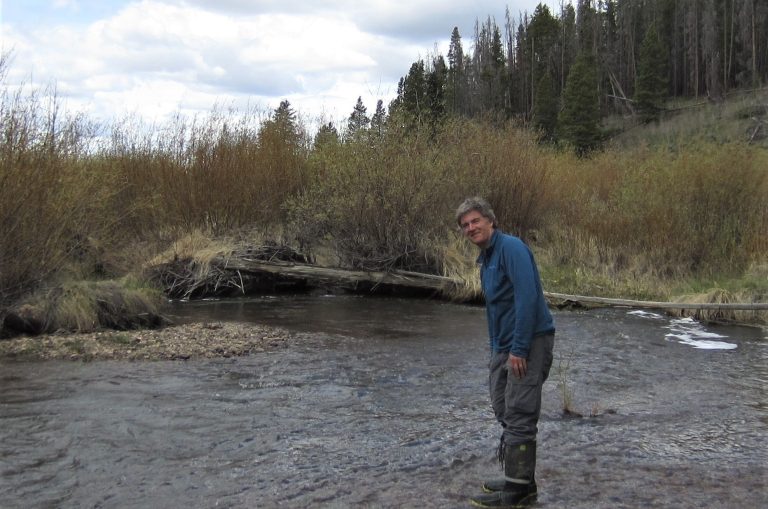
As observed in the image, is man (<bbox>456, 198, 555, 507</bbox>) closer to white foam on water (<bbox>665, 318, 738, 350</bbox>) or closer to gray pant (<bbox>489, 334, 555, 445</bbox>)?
gray pant (<bbox>489, 334, 555, 445</bbox>)

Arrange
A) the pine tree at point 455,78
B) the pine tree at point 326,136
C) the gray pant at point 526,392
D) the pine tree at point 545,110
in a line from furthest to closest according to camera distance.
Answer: the pine tree at point 455,78 < the pine tree at point 545,110 < the pine tree at point 326,136 < the gray pant at point 526,392

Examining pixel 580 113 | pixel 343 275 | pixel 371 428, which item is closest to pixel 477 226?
pixel 371 428

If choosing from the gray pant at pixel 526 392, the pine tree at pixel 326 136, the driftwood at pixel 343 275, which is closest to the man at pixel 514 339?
the gray pant at pixel 526 392

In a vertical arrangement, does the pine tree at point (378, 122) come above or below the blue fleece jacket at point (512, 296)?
above

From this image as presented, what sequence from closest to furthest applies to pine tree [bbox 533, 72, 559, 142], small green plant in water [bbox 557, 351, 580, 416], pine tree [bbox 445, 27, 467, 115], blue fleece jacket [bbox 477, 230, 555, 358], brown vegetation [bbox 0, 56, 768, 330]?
blue fleece jacket [bbox 477, 230, 555, 358] < small green plant in water [bbox 557, 351, 580, 416] < brown vegetation [bbox 0, 56, 768, 330] < pine tree [bbox 533, 72, 559, 142] < pine tree [bbox 445, 27, 467, 115]

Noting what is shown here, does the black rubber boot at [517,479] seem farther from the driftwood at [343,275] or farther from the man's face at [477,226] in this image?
the driftwood at [343,275]

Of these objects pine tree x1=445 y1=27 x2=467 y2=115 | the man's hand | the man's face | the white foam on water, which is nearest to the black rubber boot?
the man's hand

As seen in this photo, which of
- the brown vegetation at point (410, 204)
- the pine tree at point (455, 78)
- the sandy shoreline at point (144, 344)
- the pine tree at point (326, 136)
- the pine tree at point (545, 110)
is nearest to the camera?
the sandy shoreline at point (144, 344)

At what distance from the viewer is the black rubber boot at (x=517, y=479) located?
14.6ft

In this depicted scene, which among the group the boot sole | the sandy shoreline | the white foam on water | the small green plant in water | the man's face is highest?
the man's face

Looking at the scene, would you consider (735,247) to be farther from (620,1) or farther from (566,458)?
(620,1)

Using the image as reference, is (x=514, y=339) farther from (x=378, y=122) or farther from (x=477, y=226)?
(x=378, y=122)

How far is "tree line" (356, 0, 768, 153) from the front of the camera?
54.4m

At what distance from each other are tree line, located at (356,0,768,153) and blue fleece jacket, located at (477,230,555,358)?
43.6 meters
